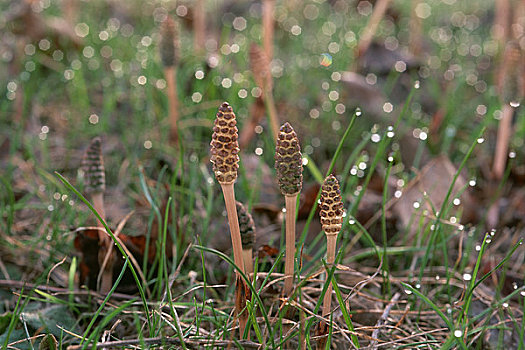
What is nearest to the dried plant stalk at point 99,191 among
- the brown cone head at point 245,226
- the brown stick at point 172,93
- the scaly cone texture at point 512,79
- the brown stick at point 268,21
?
the brown cone head at point 245,226

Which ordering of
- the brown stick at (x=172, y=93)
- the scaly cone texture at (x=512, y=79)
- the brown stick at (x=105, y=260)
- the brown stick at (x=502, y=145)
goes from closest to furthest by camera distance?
the brown stick at (x=105, y=260), the scaly cone texture at (x=512, y=79), the brown stick at (x=502, y=145), the brown stick at (x=172, y=93)

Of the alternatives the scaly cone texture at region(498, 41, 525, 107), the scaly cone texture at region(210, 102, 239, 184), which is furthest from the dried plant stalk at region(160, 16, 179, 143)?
the scaly cone texture at region(498, 41, 525, 107)

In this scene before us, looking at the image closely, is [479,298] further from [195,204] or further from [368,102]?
[368,102]

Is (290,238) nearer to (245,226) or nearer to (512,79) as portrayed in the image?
(245,226)

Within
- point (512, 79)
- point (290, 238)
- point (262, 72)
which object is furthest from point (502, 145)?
point (290, 238)

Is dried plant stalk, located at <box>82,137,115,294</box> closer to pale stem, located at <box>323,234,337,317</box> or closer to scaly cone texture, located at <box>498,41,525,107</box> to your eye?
pale stem, located at <box>323,234,337,317</box>

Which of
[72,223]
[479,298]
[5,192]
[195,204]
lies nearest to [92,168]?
[72,223]

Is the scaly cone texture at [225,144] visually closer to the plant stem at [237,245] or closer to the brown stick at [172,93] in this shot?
the plant stem at [237,245]
